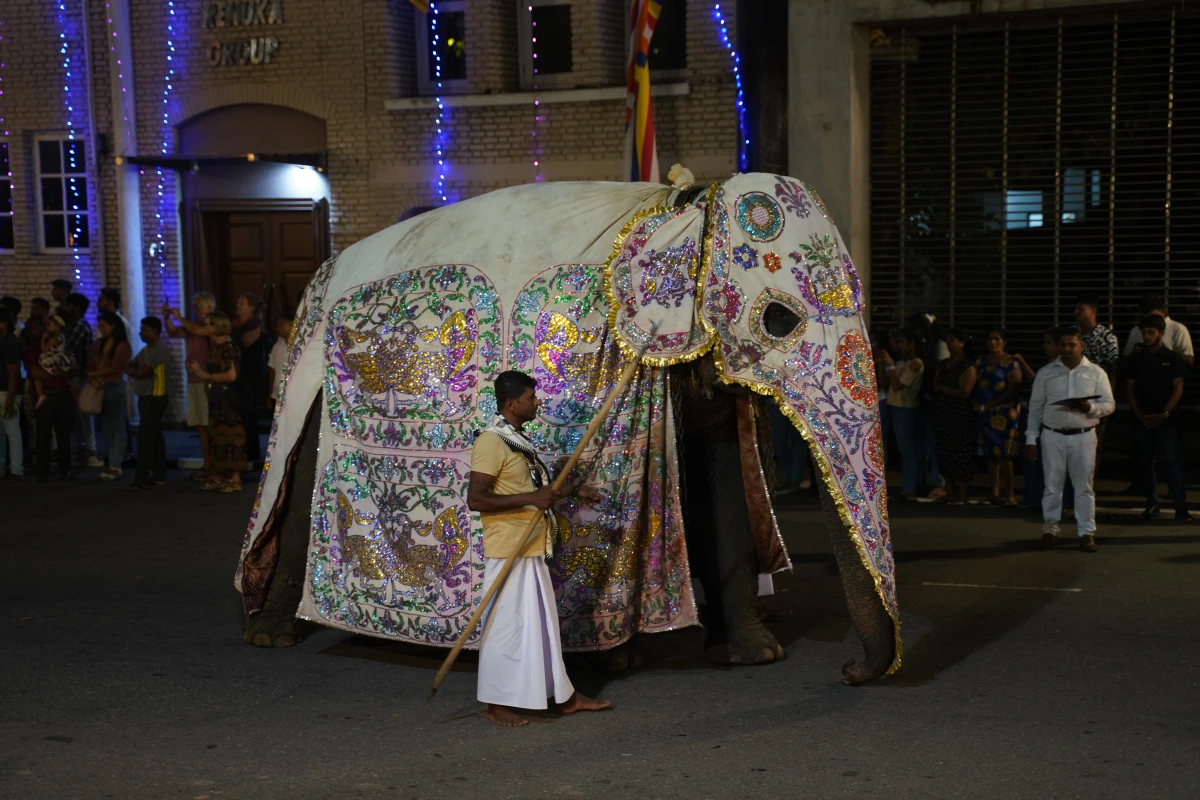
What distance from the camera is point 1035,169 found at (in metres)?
15.3

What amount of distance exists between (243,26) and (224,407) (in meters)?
6.95

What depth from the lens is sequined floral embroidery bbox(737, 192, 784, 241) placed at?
7.04 meters

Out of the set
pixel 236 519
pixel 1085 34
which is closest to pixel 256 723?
pixel 236 519

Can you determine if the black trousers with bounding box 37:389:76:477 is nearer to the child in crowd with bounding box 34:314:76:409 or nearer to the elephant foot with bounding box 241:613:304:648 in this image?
the child in crowd with bounding box 34:314:76:409

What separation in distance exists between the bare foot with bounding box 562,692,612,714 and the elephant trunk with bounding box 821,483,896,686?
1206 millimetres

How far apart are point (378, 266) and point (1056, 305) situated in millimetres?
9344

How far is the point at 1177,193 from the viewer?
579 inches

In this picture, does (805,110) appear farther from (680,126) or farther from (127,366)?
(127,366)

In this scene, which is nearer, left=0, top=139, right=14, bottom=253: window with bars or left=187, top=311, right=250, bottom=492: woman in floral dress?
left=187, top=311, right=250, bottom=492: woman in floral dress

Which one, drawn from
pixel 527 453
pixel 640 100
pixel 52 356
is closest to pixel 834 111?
pixel 640 100

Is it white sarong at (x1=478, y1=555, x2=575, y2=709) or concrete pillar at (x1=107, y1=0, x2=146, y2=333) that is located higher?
concrete pillar at (x1=107, y1=0, x2=146, y2=333)

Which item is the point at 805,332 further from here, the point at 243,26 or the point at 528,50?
the point at 243,26

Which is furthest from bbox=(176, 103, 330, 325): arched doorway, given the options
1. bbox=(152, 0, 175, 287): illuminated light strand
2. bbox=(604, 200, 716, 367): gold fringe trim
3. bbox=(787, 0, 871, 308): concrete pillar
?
bbox=(604, 200, 716, 367): gold fringe trim

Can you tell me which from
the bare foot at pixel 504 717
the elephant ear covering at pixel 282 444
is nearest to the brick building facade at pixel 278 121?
the elephant ear covering at pixel 282 444
